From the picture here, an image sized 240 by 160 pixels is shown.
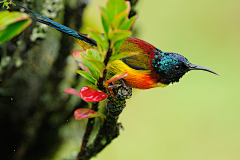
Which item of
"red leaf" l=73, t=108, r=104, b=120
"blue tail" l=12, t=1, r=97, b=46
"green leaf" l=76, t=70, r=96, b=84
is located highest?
"blue tail" l=12, t=1, r=97, b=46

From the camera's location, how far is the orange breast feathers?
504 mm

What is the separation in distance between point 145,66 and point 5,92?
37 cm

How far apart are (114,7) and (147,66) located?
12.4 inches

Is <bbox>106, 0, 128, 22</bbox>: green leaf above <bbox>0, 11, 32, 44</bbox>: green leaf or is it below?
above

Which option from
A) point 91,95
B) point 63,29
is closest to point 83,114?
point 91,95

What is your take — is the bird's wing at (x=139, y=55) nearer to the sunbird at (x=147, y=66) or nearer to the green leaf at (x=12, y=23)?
the sunbird at (x=147, y=66)

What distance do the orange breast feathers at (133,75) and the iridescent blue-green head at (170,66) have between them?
0.03 metres

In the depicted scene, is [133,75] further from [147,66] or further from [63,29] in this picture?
[63,29]

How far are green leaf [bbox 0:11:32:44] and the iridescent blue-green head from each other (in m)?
0.38

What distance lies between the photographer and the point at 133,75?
51 centimetres

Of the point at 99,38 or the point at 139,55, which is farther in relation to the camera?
the point at 139,55

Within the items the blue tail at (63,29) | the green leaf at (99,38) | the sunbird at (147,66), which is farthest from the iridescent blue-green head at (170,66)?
the green leaf at (99,38)

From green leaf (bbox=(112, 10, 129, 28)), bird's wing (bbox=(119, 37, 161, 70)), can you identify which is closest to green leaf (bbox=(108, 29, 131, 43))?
green leaf (bbox=(112, 10, 129, 28))

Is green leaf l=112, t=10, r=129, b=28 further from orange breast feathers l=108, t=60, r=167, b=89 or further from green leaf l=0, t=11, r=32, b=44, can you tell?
orange breast feathers l=108, t=60, r=167, b=89
